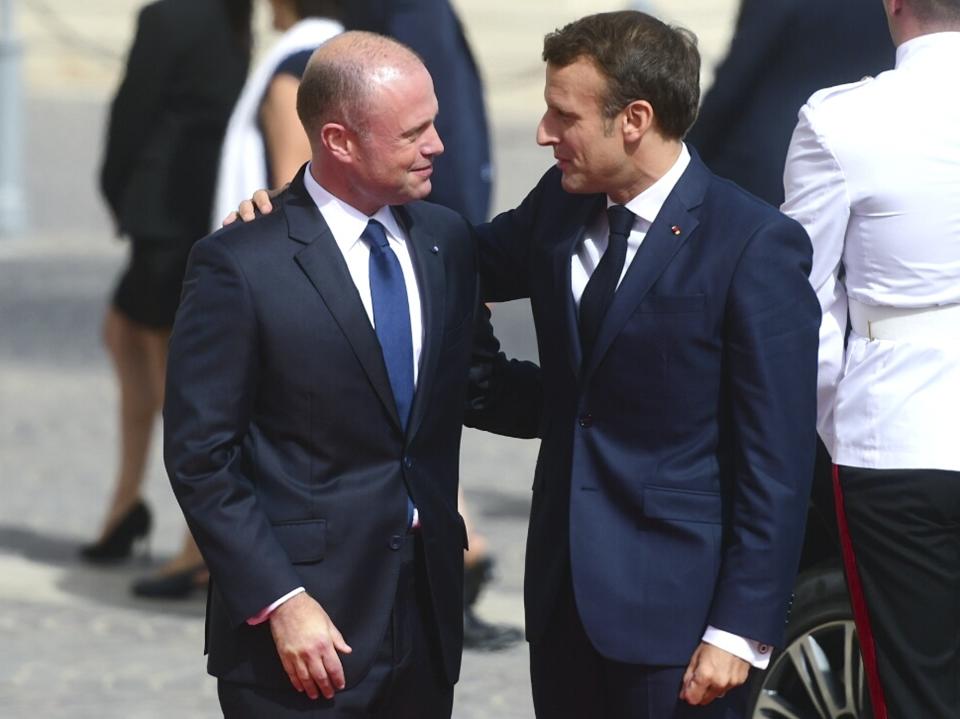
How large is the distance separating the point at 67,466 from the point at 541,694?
5401 mm

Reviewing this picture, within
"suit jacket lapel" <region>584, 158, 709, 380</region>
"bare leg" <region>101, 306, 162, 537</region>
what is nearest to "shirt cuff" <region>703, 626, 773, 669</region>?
"suit jacket lapel" <region>584, 158, 709, 380</region>

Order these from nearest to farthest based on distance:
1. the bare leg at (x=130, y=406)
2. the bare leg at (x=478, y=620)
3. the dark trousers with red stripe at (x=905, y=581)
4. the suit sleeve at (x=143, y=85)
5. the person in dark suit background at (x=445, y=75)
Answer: the dark trousers with red stripe at (x=905, y=581) < the person in dark suit background at (x=445, y=75) < the bare leg at (x=478, y=620) < the suit sleeve at (x=143, y=85) < the bare leg at (x=130, y=406)

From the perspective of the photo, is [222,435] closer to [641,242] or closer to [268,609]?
[268,609]

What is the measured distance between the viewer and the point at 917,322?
12.2 feet

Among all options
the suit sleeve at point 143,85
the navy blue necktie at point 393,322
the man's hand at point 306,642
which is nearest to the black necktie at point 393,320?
the navy blue necktie at point 393,322

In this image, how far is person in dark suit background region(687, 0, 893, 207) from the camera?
17.1 ft

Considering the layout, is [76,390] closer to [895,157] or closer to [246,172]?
[246,172]

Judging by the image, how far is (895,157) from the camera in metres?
3.61

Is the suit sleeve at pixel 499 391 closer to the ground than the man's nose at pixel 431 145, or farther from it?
closer to the ground

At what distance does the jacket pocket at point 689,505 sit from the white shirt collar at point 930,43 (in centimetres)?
90

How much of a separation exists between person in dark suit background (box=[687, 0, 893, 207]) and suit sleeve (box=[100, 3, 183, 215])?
1.94 m

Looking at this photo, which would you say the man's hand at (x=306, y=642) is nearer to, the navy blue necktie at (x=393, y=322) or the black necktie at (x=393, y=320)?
the black necktie at (x=393, y=320)

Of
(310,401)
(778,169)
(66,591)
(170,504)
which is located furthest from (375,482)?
(170,504)

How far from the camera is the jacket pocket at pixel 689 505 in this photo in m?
3.40
